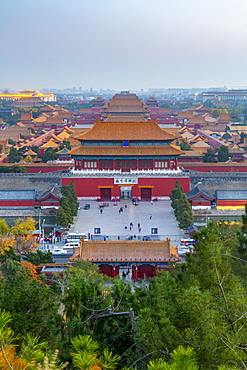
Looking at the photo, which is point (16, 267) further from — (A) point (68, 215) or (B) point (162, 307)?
(A) point (68, 215)

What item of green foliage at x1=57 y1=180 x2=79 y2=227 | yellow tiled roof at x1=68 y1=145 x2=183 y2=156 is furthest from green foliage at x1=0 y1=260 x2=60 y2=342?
yellow tiled roof at x1=68 y1=145 x2=183 y2=156

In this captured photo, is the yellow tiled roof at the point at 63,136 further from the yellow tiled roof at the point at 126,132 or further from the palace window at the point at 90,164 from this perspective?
the palace window at the point at 90,164

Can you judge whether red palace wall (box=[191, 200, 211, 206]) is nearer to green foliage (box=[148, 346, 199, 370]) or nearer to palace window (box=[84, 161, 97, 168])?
palace window (box=[84, 161, 97, 168])

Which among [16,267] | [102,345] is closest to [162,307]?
[102,345]

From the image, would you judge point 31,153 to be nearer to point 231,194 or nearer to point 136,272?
point 231,194

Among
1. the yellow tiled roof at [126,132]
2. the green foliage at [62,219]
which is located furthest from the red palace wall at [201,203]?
the green foliage at [62,219]

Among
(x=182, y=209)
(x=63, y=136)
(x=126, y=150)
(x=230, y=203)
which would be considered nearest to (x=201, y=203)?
(x=230, y=203)
